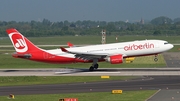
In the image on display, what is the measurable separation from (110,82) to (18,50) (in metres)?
19.1

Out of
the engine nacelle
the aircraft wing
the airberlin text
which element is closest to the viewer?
the engine nacelle

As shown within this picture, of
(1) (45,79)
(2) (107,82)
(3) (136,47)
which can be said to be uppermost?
(3) (136,47)

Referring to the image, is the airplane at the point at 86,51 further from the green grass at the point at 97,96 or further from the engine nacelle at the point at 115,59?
the green grass at the point at 97,96

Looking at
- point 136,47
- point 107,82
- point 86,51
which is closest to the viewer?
point 107,82

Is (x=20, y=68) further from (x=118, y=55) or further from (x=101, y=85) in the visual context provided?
(x=101, y=85)

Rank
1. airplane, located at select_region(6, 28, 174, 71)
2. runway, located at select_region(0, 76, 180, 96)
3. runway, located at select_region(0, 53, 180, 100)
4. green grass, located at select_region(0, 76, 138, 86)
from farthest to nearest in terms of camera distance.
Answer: airplane, located at select_region(6, 28, 174, 71), green grass, located at select_region(0, 76, 138, 86), runway, located at select_region(0, 53, 180, 100), runway, located at select_region(0, 76, 180, 96)

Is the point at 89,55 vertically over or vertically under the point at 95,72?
over

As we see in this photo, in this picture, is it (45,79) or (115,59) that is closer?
(45,79)

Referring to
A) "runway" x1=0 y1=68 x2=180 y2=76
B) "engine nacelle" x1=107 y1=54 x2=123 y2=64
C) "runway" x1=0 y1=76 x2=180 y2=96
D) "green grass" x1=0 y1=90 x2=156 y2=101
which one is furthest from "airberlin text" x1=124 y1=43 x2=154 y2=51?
"green grass" x1=0 y1=90 x2=156 y2=101

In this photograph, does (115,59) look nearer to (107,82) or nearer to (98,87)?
(107,82)

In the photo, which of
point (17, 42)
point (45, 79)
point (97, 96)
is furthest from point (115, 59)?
point (97, 96)

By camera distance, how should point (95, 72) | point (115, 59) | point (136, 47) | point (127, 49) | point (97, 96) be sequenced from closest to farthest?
1. point (97, 96)
2. point (115, 59)
3. point (95, 72)
4. point (127, 49)
5. point (136, 47)

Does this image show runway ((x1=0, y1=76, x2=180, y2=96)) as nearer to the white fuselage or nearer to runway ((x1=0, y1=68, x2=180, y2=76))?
runway ((x1=0, y1=68, x2=180, y2=76))

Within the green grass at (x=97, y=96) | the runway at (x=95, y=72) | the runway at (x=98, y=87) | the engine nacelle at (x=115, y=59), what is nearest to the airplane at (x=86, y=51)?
the engine nacelle at (x=115, y=59)
